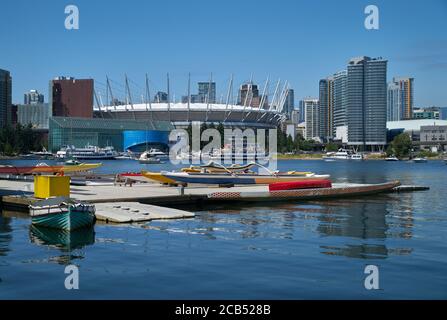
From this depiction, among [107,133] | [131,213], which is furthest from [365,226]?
[107,133]

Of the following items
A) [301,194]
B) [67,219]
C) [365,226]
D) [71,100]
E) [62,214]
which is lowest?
[365,226]

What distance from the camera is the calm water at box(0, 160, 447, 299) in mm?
11906

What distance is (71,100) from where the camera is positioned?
19900 centimetres

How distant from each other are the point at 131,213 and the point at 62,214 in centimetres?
370

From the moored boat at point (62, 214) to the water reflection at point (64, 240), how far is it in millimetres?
191

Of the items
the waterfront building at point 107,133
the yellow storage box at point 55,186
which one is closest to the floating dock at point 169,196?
the yellow storage box at point 55,186

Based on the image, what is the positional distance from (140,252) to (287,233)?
6.16 m

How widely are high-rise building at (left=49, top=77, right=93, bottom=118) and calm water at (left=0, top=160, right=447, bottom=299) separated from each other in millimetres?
178374

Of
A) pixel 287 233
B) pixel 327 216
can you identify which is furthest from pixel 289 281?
pixel 327 216

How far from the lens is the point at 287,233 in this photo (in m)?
20.2

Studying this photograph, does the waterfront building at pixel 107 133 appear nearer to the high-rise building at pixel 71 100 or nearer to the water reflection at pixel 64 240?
the high-rise building at pixel 71 100

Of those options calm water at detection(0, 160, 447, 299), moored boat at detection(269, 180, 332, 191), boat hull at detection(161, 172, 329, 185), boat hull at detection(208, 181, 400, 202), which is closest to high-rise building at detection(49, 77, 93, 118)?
boat hull at detection(161, 172, 329, 185)

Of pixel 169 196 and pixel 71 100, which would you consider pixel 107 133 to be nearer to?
pixel 71 100

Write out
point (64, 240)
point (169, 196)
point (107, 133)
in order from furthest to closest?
point (107, 133) < point (169, 196) < point (64, 240)
